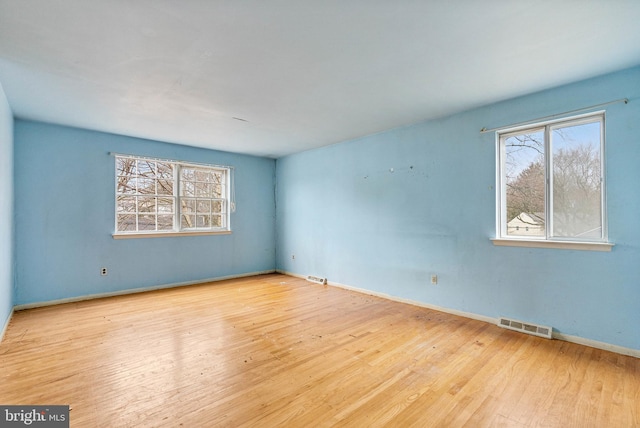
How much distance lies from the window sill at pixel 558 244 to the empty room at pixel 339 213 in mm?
17

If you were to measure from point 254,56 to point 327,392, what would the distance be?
2552 millimetres

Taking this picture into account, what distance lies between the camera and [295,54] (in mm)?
2311

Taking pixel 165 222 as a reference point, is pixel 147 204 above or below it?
above

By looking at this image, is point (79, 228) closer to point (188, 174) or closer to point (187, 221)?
point (187, 221)

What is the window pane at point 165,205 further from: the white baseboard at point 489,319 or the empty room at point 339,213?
the white baseboard at point 489,319

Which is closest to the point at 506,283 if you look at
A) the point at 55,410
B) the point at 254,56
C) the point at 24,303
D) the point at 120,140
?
the point at 254,56

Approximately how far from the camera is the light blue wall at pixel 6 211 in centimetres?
297

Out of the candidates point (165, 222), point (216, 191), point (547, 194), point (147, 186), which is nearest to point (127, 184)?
point (147, 186)

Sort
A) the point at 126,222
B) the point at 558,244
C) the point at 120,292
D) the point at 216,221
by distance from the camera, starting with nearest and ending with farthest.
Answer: the point at 558,244, the point at 120,292, the point at 126,222, the point at 216,221

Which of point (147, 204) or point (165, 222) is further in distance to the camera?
point (165, 222)

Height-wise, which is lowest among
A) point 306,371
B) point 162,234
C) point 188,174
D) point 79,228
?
point 306,371

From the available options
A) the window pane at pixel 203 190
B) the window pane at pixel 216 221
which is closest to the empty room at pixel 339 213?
the window pane at pixel 203 190

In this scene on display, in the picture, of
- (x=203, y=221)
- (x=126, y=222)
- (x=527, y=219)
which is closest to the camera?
(x=527, y=219)

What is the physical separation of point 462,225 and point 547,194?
34.8 inches
